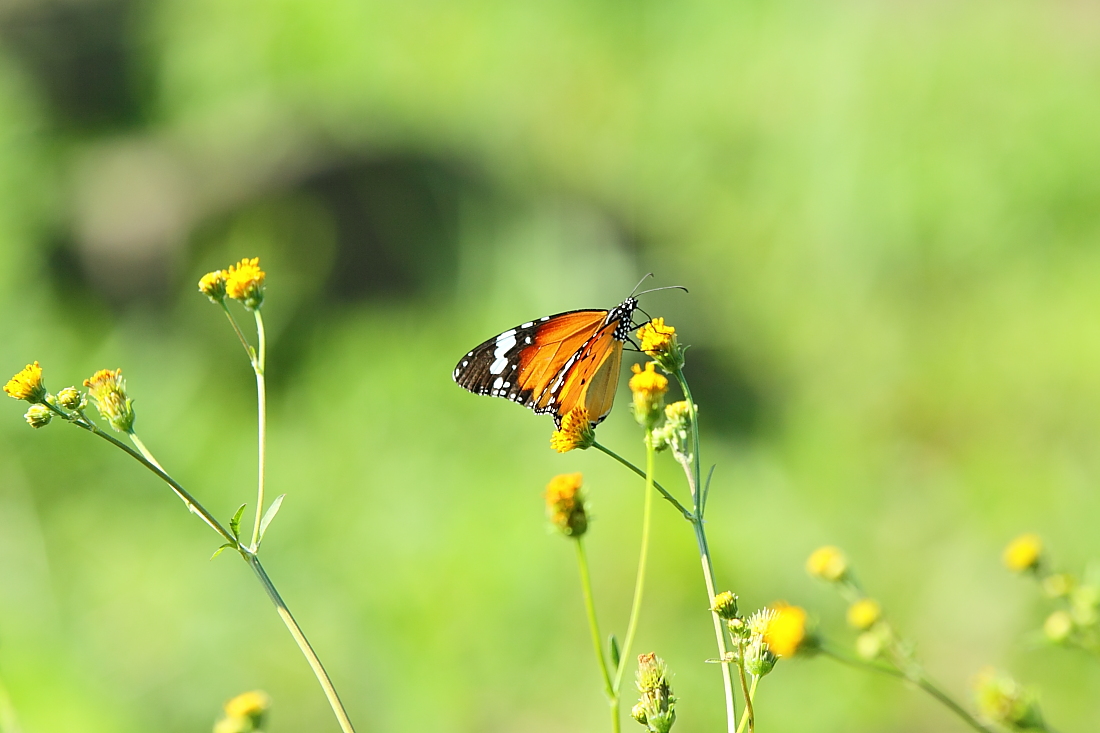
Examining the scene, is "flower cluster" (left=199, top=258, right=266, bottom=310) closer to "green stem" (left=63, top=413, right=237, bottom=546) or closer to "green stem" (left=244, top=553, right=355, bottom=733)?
"green stem" (left=63, top=413, right=237, bottom=546)

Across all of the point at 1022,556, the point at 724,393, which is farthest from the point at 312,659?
the point at 724,393

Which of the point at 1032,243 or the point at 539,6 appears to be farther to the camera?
the point at 539,6

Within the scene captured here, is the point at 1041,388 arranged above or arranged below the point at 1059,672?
above

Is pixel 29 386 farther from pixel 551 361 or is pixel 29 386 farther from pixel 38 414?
pixel 551 361

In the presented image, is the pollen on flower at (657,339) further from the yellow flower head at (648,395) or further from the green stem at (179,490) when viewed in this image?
the green stem at (179,490)

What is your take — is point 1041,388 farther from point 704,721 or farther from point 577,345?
point 577,345

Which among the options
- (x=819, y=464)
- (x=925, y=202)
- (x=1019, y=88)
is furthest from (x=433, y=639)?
(x=1019, y=88)

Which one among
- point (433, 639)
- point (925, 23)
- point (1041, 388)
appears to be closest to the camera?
point (433, 639)
